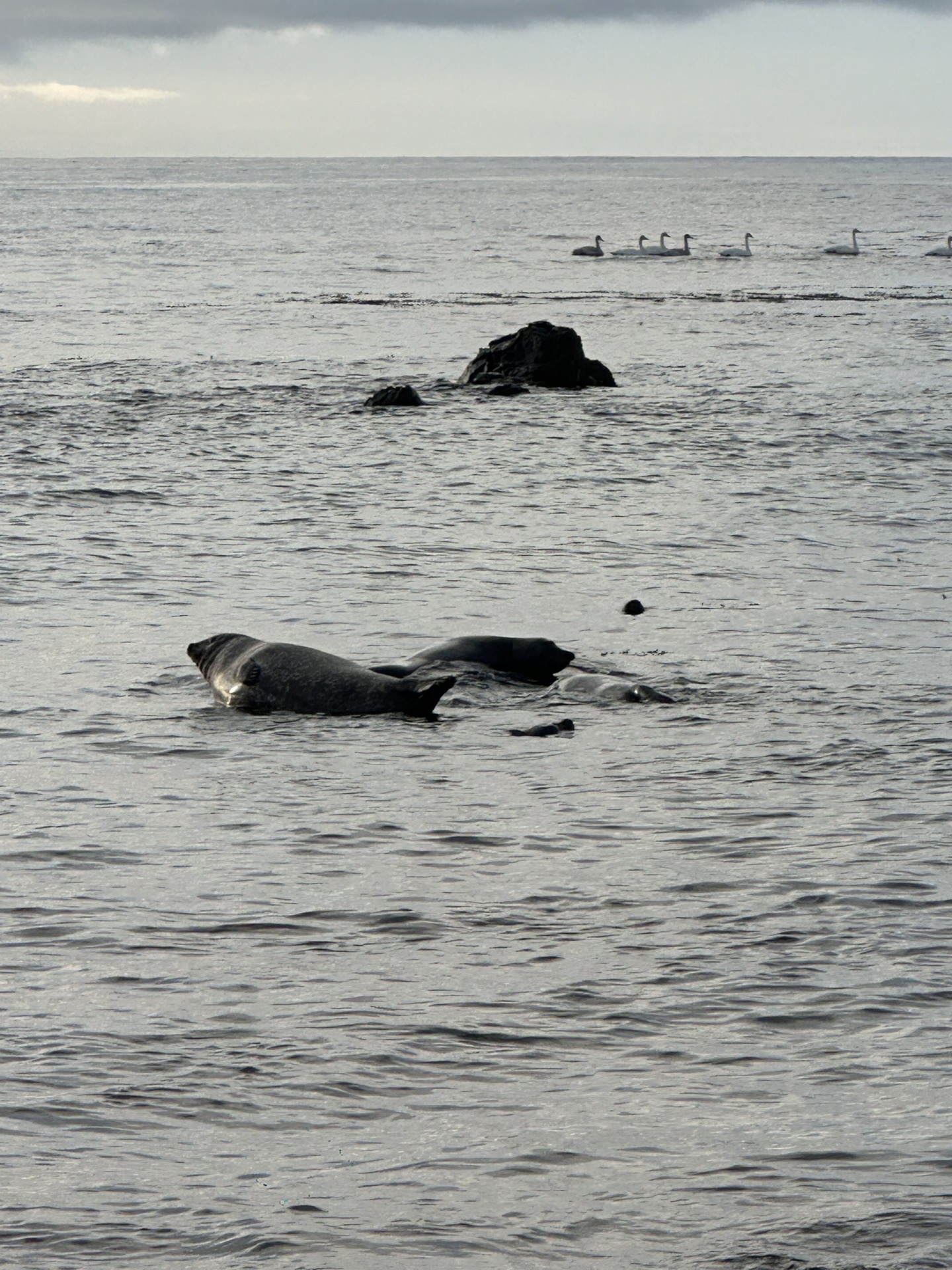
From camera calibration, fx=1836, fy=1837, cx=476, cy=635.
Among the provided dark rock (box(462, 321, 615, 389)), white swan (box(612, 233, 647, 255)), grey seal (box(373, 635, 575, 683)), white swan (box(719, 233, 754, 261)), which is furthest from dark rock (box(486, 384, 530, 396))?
white swan (box(612, 233, 647, 255))

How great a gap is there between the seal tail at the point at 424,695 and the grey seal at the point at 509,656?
70cm

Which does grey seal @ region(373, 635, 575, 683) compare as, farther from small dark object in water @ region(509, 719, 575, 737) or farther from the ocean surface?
small dark object in water @ region(509, 719, 575, 737)

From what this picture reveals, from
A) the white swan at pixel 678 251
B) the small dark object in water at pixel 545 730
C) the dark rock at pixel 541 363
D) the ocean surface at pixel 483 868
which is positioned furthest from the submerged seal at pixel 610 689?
the white swan at pixel 678 251

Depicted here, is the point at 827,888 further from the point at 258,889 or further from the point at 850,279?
the point at 850,279

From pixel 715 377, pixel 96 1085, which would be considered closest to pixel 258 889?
pixel 96 1085

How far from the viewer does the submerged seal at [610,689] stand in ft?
37.6

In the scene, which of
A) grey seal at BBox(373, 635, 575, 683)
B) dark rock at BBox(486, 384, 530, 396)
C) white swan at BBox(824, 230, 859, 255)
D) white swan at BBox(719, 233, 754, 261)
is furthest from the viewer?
white swan at BBox(719, 233, 754, 261)

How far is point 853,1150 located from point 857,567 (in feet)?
33.3

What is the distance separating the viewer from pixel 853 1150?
19.2 ft

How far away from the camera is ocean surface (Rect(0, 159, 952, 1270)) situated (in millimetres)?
5617

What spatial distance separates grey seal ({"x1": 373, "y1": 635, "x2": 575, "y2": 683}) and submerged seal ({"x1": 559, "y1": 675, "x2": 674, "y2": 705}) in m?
0.19

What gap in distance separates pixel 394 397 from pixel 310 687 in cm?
1614

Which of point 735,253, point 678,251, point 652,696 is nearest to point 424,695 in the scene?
point 652,696

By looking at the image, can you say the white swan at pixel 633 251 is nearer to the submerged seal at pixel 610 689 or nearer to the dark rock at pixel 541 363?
the dark rock at pixel 541 363
